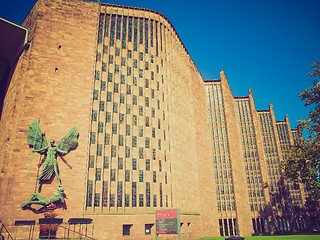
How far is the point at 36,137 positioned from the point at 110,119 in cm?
1000

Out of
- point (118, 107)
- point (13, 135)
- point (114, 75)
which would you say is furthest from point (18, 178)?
point (114, 75)

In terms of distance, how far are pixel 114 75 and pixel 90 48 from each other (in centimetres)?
504

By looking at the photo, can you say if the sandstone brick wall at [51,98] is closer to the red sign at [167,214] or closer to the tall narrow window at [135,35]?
the tall narrow window at [135,35]

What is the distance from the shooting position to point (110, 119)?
35.6 metres

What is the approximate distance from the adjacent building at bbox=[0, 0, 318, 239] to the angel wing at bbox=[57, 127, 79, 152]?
0.86m

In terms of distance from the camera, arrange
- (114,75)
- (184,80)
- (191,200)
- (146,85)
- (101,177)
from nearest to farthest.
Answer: (101,177) → (114,75) → (146,85) → (191,200) → (184,80)

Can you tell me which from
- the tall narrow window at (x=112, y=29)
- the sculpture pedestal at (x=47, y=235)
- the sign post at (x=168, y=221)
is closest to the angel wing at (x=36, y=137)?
the sculpture pedestal at (x=47, y=235)

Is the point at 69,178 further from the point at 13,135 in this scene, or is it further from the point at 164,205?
the point at 164,205

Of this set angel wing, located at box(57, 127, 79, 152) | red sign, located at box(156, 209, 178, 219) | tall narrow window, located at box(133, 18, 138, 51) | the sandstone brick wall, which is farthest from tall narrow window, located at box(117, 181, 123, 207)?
tall narrow window, located at box(133, 18, 138, 51)

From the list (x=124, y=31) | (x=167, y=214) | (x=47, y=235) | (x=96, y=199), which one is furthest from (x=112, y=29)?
(x=167, y=214)

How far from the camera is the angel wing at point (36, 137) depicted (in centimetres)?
2872

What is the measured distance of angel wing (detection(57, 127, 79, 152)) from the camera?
3022 centimetres

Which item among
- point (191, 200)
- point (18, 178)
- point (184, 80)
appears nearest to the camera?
point (18, 178)

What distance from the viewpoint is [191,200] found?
45938mm
